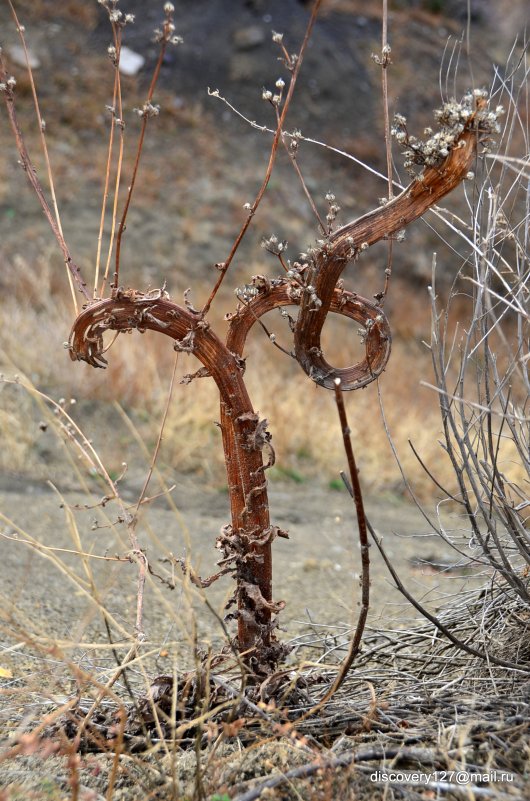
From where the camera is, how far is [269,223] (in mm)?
12148

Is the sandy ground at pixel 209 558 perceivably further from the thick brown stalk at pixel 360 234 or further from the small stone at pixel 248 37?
the small stone at pixel 248 37

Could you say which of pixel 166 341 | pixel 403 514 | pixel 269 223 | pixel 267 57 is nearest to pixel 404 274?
pixel 269 223

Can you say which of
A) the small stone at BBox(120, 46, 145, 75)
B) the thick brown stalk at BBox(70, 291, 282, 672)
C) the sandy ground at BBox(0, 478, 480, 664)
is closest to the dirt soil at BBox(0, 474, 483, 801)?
the sandy ground at BBox(0, 478, 480, 664)

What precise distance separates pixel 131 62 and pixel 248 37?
2598mm

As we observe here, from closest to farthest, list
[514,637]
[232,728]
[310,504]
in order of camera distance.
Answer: [232,728] → [514,637] → [310,504]

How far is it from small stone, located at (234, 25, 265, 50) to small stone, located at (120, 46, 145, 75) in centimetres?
206

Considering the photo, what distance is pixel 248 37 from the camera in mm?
14461

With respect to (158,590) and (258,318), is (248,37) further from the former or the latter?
(158,590)

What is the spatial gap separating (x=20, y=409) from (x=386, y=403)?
137 inches

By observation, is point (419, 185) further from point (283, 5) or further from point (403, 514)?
point (283, 5)

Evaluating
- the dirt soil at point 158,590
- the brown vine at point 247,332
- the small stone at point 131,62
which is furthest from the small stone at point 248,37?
the brown vine at point 247,332

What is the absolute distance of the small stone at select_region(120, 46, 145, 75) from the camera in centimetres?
1312

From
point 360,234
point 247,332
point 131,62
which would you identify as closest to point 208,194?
point 131,62

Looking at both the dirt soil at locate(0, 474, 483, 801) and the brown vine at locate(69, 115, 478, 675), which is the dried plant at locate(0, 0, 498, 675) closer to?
the brown vine at locate(69, 115, 478, 675)
